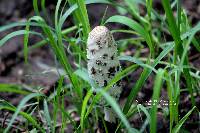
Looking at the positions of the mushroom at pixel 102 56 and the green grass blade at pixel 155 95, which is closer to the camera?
the green grass blade at pixel 155 95

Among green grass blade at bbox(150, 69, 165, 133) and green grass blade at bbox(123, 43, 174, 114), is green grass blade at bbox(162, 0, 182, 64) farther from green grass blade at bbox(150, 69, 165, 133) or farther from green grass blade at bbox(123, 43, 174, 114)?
green grass blade at bbox(150, 69, 165, 133)

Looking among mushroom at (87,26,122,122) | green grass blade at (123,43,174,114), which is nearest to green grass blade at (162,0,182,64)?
green grass blade at (123,43,174,114)

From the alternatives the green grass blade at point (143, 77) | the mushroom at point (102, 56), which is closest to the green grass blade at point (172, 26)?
the green grass blade at point (143, 77)

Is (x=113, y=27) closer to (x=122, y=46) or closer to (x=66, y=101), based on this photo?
(x=122, y=46)

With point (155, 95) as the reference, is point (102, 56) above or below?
above

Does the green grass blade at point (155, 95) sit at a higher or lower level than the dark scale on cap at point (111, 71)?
lower

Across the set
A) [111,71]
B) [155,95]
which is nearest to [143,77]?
[111,71]

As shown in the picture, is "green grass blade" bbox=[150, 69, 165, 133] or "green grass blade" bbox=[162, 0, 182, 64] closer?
"green grass blade" bbox=[150, 69, 165, 133]

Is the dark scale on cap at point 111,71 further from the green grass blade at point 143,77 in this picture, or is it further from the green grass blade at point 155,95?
the green grass blade at point 155,95

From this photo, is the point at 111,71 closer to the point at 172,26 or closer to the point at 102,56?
the point at 102,56
